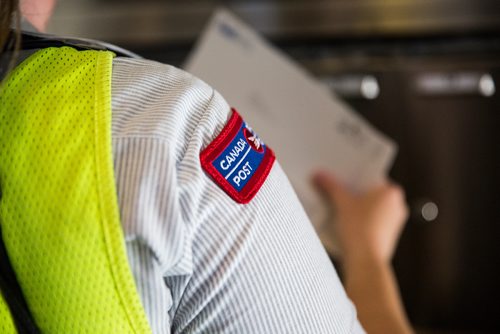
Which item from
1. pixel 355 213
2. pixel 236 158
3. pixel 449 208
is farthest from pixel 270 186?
pixel 449 208

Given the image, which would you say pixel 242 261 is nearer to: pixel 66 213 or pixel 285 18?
pixel 66 213

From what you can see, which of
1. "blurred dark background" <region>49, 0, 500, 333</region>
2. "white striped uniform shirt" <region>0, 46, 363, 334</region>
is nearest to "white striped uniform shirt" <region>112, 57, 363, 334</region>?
"white striped uniform shirt" <region>0, 46, 363, 334</region>

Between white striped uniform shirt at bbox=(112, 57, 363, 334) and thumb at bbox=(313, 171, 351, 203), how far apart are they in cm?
48

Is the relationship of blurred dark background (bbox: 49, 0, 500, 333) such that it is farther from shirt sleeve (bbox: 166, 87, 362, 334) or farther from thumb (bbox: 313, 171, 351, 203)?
shirt sleeve (bbox: 166, 87, 362, 334)

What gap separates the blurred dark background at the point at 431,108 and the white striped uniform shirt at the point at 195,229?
1.87 ft

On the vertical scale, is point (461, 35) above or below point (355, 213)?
above

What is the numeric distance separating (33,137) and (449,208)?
0.71 metres

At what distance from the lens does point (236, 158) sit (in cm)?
35

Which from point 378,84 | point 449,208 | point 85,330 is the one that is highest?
point 85,330

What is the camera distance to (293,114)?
88 cm

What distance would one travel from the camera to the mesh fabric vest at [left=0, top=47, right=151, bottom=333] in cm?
30

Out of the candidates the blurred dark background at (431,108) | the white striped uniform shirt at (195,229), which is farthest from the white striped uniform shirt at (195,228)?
the blurred dark background at (431,108)

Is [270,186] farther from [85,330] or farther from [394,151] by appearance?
[394,151]

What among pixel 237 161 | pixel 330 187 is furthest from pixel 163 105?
pixel 330 187
